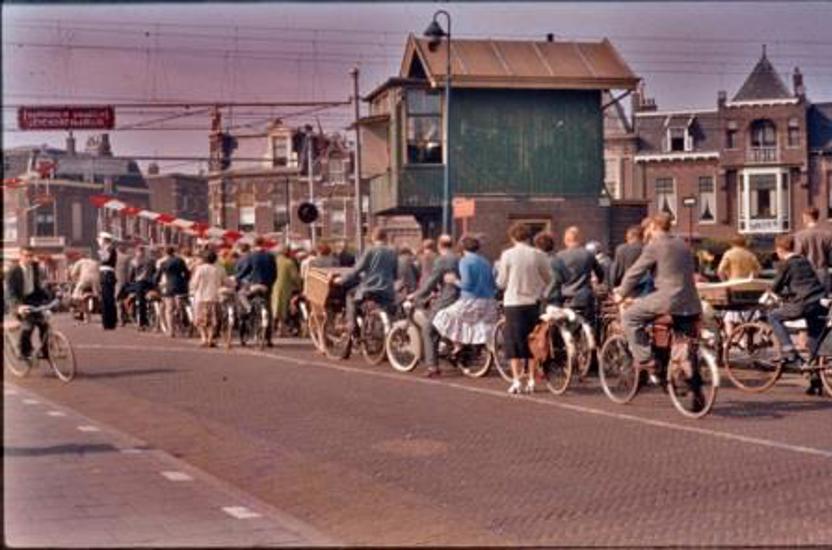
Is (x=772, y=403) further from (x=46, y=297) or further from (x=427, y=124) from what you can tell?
(x=427, y=124)

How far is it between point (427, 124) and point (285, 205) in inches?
168

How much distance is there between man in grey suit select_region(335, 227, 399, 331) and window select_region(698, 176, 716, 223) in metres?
40.2

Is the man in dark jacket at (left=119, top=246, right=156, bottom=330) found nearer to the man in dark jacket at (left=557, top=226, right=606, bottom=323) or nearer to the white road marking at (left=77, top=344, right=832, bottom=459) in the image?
the white road marking at (left=77, top=344, right=832, bottom=459)

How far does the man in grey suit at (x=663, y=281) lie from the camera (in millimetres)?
10320

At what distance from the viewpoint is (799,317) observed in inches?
459

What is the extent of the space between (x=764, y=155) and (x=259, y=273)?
3979 cm

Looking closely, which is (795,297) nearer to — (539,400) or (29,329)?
(539,400)

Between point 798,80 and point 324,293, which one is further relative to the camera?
point 798,80

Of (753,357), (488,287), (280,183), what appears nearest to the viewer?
(753,357)

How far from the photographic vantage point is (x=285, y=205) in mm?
32188

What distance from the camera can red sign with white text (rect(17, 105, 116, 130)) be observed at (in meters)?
4.73

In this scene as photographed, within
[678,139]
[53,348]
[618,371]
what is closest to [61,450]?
[618,371]

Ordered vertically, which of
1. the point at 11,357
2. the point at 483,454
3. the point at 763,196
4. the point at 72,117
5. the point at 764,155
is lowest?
the point at 483,454

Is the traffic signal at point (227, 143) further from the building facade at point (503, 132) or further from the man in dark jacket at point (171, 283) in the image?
the building facade at point (503, 132)
